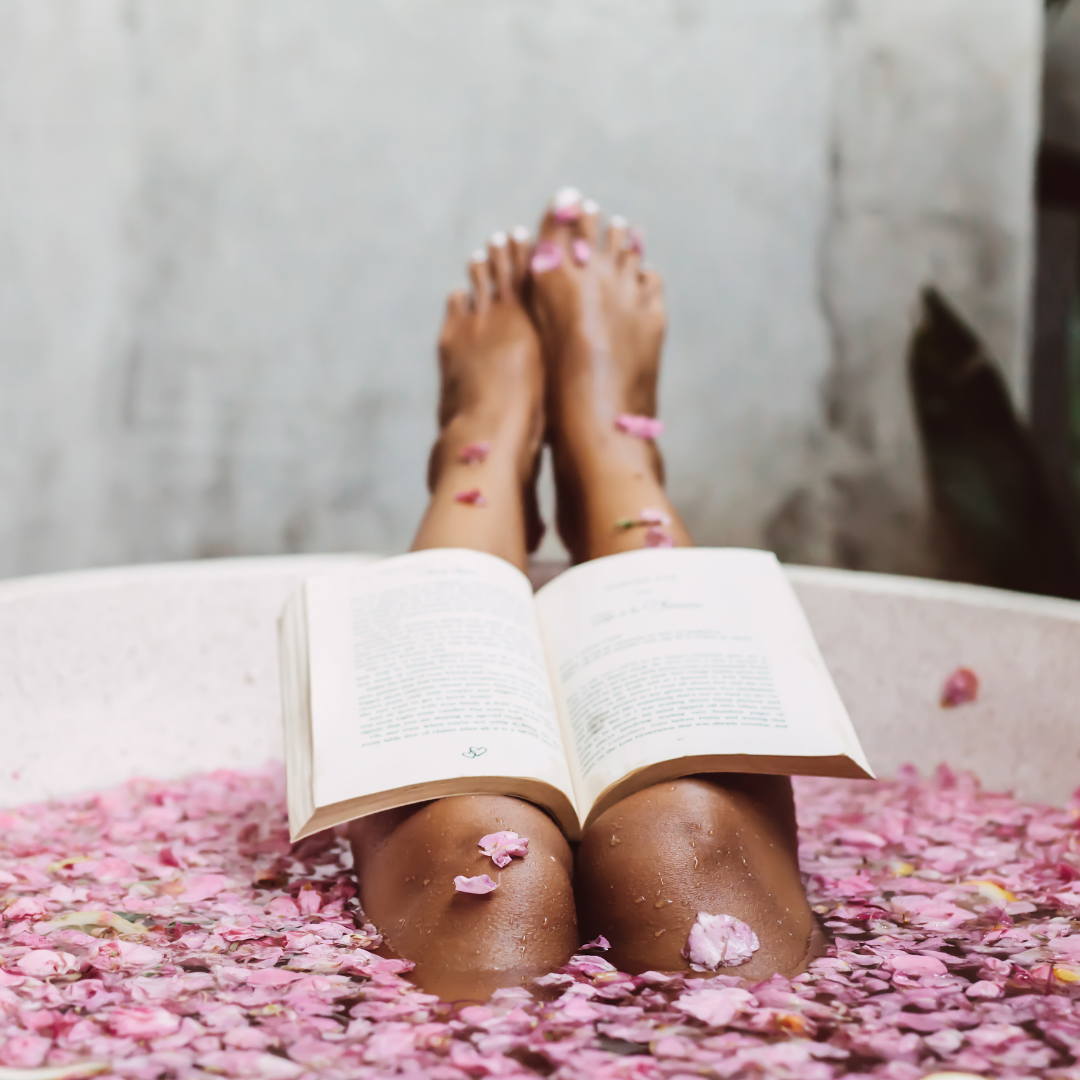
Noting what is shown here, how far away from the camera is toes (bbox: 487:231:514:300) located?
1.32 meters

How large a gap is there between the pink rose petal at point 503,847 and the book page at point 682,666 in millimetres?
65

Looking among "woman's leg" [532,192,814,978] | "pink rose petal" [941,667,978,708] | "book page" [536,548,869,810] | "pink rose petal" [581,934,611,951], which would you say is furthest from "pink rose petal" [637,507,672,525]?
"pink rose petal" [581,934,611,951]

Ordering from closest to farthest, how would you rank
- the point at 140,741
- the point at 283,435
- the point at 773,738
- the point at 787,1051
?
the point at 787,1051 < the point at 773,738 < the point at 140,741 < the point at 283,435

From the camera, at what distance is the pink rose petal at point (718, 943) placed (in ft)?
1.92

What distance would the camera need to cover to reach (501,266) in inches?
52.7

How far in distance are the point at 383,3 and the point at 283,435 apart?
28.7 inches

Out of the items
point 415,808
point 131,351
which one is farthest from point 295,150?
point 415,808

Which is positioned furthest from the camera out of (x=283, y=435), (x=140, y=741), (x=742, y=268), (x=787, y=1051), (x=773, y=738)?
(x=742, y=268)

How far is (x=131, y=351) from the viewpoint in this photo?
171cm

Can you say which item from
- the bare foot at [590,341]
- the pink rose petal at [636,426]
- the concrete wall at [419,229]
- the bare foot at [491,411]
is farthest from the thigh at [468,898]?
the concrete wall at [419,229]

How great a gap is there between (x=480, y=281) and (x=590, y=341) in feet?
0.67

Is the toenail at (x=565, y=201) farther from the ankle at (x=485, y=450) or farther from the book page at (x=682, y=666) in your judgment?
the book page at (x=682, y=666)

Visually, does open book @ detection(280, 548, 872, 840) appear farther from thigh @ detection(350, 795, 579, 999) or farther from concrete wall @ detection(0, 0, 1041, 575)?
concrete wall @ detection(0, 0, 1041, 575)

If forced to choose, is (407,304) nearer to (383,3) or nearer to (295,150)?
(295,150)
